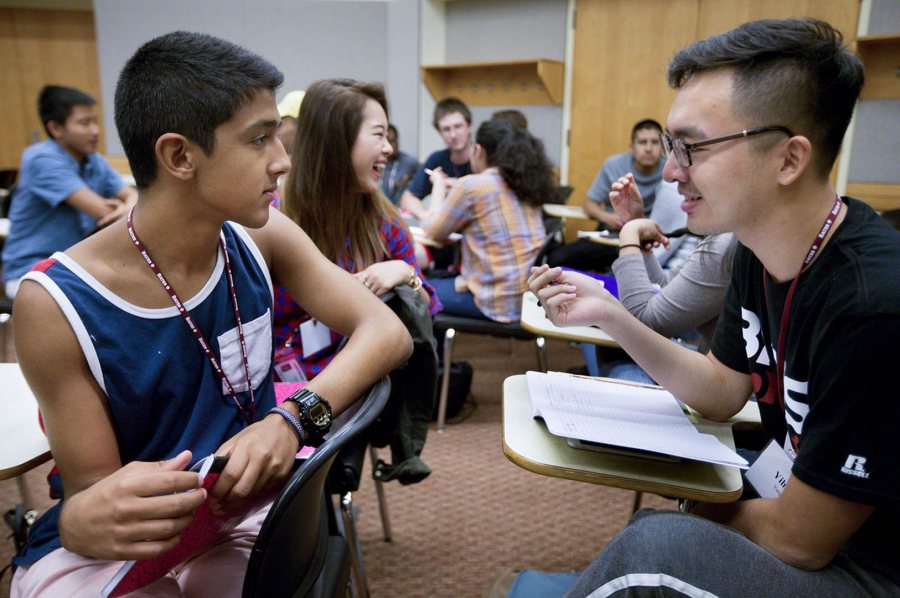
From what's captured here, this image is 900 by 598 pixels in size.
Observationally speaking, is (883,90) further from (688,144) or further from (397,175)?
(688,144)

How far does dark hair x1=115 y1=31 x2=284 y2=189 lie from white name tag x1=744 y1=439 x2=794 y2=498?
1.06 metres

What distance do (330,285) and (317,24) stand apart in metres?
6.13

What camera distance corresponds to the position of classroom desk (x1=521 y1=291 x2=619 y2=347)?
6.21ft

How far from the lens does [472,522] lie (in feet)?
7.71

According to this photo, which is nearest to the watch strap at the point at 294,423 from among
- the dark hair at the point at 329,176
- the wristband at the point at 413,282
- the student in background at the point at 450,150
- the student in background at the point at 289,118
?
the wristband at the point at 413,282

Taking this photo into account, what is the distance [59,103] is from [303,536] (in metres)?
2.95

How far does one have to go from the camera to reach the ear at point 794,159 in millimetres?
1026

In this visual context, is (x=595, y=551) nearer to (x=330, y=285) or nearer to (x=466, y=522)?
(x=466, y=522)

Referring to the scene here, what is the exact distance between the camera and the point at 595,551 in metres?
2.19

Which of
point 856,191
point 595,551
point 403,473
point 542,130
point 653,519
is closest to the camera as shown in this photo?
point 653,519

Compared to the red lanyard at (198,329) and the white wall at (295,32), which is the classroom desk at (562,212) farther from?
the red lanyard at (198,329)

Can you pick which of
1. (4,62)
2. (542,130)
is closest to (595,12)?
(542,130)

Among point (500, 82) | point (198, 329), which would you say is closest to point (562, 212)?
point (500, 82)

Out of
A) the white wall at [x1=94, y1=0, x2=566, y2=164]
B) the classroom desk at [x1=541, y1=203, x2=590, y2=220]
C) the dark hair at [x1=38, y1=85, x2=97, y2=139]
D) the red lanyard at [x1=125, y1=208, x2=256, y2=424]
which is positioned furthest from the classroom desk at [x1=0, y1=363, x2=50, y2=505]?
the white wall at [x1=94, y1=0, x2=566, y2=164]
